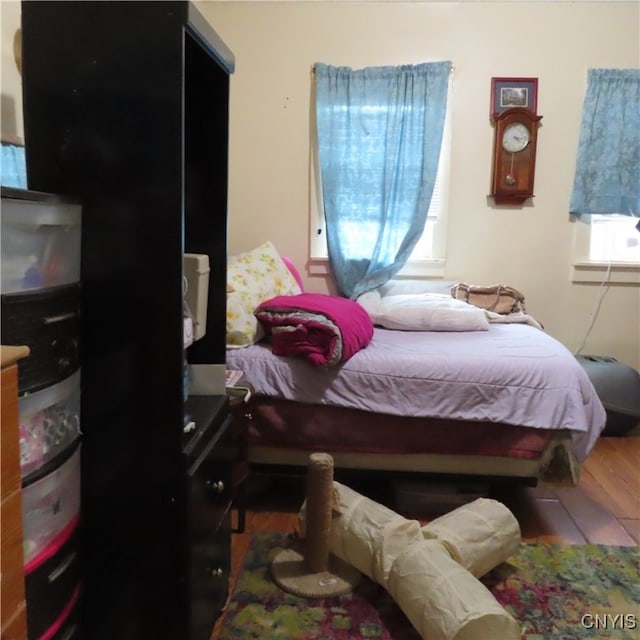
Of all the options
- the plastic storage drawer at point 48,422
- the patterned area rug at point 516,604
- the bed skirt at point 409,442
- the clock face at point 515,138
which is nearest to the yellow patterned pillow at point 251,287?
the bed skirt at point 409,442

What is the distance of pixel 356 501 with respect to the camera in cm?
213

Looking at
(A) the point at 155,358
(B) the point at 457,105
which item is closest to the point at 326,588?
(A) the point at 155,358

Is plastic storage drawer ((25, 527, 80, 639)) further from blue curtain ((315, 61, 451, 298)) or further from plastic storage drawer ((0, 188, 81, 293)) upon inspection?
blue curtain ((315, 61, 451, 298))

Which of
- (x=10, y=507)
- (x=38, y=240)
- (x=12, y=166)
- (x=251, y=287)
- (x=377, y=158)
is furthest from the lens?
(x=377, y=158)

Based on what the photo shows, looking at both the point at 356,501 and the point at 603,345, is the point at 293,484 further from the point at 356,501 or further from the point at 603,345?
the point at 603,345

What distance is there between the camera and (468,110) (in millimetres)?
3625

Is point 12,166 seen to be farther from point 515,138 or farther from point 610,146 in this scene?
point 610,146

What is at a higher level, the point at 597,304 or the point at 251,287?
the point at 251,287

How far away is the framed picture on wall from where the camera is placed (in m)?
3.58

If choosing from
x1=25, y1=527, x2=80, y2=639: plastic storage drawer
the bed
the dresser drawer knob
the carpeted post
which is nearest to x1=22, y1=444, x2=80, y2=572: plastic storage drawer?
x1=25, y1=527, x2=80, y2=639: plastic storage drawer

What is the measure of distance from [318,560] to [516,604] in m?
0.64

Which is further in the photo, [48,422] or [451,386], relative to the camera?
[451,386]

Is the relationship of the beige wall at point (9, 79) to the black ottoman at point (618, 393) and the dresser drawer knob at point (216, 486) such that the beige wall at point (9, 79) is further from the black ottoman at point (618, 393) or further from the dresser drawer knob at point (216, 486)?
the black ottoman at point (618, 393)

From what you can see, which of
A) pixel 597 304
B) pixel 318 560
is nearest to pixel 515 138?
pixel 597 304
